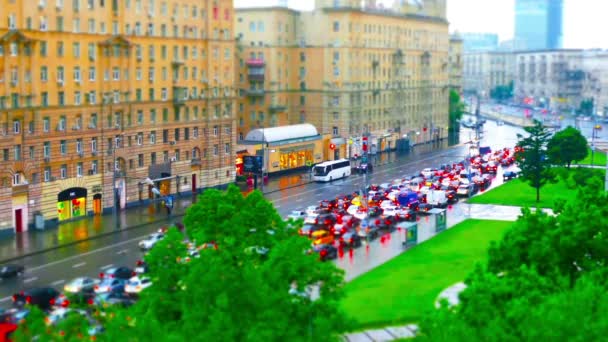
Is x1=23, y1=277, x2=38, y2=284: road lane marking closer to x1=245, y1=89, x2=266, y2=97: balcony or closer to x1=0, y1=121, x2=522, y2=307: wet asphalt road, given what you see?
x1=0, y1=121, x2=522, y2=307: wet asphalt road

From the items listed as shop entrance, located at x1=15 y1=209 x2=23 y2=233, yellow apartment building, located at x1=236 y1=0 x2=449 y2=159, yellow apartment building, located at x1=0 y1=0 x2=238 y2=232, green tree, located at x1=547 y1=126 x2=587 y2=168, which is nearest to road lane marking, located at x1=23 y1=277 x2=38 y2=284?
yellow apartment building, located at x1=0 y1=0 x2=238 y2=232

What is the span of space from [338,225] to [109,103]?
79.5 ft

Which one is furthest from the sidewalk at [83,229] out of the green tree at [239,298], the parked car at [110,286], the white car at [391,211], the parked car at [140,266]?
the green tree at [239,298]

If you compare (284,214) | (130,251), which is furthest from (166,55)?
(130,251)

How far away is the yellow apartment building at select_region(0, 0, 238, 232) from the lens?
7800 centimetres

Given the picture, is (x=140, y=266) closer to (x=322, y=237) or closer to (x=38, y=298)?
(x=38, y=298)

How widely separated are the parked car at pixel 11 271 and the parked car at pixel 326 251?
1864 centimetres

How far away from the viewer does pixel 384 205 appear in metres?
88.7

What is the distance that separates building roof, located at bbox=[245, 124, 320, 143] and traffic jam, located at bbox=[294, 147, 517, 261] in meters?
15.0

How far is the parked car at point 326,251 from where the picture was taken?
219 feet

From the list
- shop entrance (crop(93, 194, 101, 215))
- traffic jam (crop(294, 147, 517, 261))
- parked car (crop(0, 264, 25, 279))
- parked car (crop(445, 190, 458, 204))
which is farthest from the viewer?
parked car (crop(445, 190, 458, 204))

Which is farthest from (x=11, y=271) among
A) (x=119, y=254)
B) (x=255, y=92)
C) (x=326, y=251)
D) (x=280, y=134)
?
(x=255, y=92)

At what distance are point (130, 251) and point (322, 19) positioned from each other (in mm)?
69587

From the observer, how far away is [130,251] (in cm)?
6956
